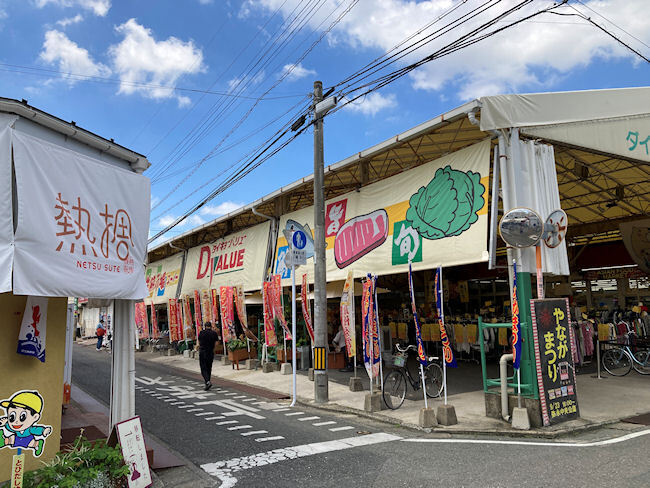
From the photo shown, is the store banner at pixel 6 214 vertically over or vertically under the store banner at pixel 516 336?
over

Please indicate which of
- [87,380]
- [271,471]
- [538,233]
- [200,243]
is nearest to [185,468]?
[271,471]

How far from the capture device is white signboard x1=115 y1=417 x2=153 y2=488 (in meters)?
4.85

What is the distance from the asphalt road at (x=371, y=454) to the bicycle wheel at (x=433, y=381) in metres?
2.13

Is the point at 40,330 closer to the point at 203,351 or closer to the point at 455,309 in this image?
the point at 203,351

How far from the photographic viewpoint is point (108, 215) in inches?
207

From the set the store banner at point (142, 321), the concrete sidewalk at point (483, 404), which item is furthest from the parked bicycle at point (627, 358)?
the store banner at point (142, 321)

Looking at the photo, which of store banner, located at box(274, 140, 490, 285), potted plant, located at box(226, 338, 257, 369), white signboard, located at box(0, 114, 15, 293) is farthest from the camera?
potted plant, located at box(226, 338, 257, 369)

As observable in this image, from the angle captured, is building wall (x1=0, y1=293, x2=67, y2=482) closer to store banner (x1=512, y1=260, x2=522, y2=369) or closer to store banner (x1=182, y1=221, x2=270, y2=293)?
store banner (x1=512, y1=260, x2=522, y2=369)

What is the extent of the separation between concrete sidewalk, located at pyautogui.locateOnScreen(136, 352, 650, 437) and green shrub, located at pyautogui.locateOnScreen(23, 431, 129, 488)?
4.96 metres

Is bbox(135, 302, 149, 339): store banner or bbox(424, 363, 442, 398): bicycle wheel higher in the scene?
bbox(135, 302, 149, 339): store banner

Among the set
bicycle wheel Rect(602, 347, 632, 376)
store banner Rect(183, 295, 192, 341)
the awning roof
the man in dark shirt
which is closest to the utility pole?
the awning roof

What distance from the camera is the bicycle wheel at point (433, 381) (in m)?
10.1

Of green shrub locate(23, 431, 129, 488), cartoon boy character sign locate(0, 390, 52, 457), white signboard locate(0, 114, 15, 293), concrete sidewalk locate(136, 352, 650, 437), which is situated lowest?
concrete sidewalk locate(136, 352, 650, 437)

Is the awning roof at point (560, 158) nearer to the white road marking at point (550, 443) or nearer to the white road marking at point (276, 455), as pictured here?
the white road marking at point (550, 443)
